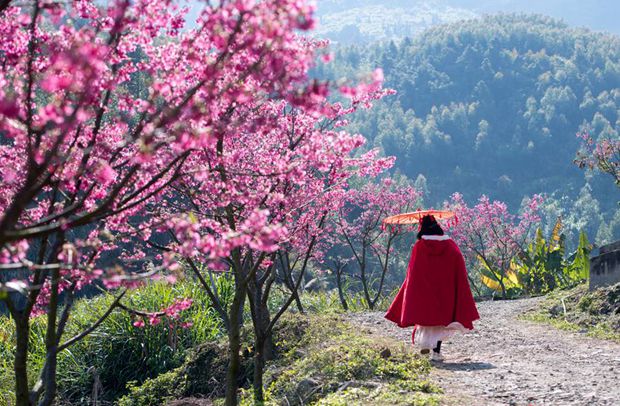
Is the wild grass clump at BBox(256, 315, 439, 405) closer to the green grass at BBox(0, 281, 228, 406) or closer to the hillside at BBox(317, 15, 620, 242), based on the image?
the green grass at BBox(0, 281, 228, 406)

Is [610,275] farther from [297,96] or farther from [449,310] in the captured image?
[297,96]

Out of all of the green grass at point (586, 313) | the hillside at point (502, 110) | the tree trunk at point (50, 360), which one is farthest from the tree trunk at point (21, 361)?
the hillside at point (502, 110)

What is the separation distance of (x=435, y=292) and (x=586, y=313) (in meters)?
4.02

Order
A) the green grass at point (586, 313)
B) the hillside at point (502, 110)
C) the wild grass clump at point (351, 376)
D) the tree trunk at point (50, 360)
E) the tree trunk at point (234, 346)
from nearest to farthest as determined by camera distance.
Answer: the tree trunk at point (50, 360), the tree trunk at point (234, 346), the wild grass clump at point (351, 376), the green grass at point (586, 313), the hillside at point (502, 110)

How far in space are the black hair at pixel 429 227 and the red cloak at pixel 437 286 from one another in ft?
0.29

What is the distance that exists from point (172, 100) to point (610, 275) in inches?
388

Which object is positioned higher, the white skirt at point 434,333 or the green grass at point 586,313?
the green grass at point 586,313

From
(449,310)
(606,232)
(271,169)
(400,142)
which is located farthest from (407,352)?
(400,142)

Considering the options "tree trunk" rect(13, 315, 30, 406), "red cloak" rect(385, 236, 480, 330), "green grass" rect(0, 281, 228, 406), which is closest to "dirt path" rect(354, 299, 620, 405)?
"red cloak" rect(385, 236, 480, 330)

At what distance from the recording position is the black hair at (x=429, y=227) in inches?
350

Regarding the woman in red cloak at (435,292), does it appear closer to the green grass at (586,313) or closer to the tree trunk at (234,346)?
the green grass at (586,313)

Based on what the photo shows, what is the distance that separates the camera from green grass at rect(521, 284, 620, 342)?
1057 centimetres

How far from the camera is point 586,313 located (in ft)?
38.5

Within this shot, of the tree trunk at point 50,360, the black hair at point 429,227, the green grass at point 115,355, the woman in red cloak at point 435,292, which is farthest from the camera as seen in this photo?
Result: the green grass at point 115,355
